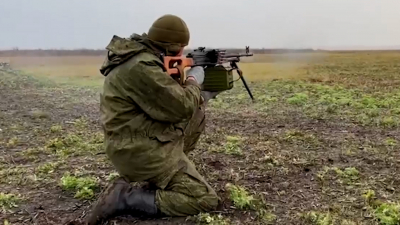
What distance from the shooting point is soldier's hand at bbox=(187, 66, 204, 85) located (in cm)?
492

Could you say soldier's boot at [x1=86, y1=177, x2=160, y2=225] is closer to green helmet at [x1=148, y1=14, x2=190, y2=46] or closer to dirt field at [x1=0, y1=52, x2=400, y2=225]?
dirt field at [x1=0, y1=52, x2=400, y2=225]

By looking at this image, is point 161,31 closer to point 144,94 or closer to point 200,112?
point 144,94

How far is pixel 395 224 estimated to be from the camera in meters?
4.34

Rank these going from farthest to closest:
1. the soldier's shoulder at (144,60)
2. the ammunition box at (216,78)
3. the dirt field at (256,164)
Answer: the ammunition box at (216,78), the dirt field at (256,164), the soldier's shoulder at (144,60)

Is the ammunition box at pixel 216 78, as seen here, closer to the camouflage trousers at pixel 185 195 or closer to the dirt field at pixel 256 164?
the dirt field at pixel 256 164

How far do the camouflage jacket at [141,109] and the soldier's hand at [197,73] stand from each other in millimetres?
344

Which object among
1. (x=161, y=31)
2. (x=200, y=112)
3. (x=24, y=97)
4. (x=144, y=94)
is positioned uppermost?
(x=161, y=31)

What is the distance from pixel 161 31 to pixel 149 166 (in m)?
1.16

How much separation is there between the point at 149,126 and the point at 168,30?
32.8 inches

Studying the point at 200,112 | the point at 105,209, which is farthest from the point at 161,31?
the point at 105,209

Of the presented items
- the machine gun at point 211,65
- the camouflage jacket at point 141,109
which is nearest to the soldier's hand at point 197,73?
the machine gun at point 211,65

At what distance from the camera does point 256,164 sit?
6398 mm

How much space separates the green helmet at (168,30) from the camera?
445 cm

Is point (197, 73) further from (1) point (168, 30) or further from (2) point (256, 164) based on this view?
(2) point (256, 164)
